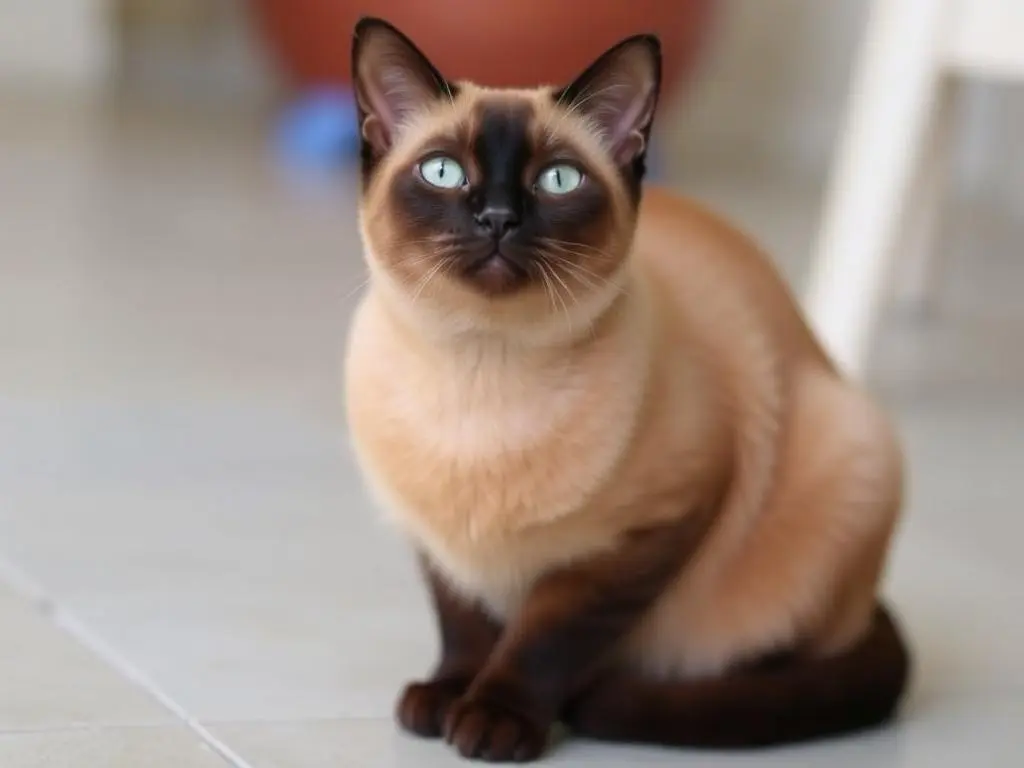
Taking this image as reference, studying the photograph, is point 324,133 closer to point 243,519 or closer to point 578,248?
point 243,519

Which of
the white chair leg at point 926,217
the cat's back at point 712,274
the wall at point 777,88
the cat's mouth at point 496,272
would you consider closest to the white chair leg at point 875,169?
the white chair leg at point 926,217

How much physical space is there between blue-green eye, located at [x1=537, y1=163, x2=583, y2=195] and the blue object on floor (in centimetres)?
290

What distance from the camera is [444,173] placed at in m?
1.08

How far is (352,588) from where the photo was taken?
58.0 inches

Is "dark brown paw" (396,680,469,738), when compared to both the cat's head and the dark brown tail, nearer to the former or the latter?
the dark brown tail

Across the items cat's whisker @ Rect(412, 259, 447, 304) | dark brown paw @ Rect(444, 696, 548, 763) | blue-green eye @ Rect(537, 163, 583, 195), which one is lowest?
dark brown paw @ Rect(444, 696, 548, 763)

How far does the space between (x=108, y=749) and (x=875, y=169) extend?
1339 millimetres

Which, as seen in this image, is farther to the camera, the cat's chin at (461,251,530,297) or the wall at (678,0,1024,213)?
the wall at (678,0,1024,213)

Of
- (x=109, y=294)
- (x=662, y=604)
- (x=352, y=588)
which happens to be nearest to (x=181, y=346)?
(x=109, y=294)

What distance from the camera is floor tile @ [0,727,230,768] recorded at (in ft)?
3.50

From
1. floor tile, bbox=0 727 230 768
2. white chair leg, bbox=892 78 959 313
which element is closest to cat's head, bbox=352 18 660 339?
floor tile, bbox=0 727 230 768

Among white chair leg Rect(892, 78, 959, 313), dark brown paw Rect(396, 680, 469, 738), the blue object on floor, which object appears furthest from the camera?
the blue object on floor

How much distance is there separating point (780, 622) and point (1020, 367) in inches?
56.9

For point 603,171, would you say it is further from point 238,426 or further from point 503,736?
point 238,426
